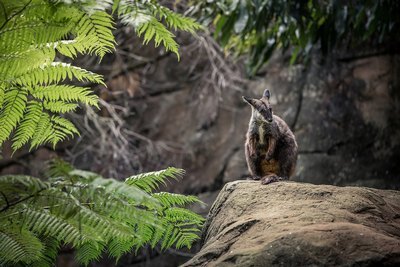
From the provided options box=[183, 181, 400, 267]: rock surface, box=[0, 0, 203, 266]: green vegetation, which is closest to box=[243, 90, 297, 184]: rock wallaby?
box=[183, 181, 400, 267]: rock surface

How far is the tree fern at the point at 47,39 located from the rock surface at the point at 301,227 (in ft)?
3.84

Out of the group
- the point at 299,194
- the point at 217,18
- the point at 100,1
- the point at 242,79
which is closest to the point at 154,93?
the point at 242,79

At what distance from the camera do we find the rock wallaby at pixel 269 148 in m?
5.18

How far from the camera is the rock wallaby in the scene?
5176mm

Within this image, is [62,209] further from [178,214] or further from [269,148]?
[269,148]

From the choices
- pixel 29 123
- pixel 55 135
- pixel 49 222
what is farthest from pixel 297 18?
pixel 49 222

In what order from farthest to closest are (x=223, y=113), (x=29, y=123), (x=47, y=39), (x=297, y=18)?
(x=223, y=113) → (x=297, y=18) → (x=29, y=123) → (x=47, y=39)

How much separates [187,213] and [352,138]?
6002 millimetres

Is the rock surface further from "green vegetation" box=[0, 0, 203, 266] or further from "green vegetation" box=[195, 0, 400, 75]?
"green vegetation" box=[195, 0, 400, 75]

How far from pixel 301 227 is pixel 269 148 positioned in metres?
2.27

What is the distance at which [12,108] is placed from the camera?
3.08 m

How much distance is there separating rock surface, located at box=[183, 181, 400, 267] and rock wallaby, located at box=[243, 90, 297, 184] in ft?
3.75

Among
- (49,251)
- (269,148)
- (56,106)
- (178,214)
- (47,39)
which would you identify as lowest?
(49,251)

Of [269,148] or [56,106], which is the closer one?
[56,106]
